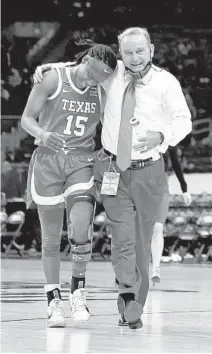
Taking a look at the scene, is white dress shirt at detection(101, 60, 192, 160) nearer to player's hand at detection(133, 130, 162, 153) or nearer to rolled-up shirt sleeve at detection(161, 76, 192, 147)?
rolled-up shirt sleeve at detection(161, 76, 192, 147)

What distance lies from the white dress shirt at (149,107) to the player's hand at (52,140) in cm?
23

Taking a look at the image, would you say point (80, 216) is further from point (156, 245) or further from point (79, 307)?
point (156, 245)

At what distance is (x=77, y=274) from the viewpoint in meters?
5.11

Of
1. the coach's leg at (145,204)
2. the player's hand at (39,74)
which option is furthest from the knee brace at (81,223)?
the player's hand at (39,74)

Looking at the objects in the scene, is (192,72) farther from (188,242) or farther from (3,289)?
(3,289)

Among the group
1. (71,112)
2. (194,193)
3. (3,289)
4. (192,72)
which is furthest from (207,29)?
(71,112)

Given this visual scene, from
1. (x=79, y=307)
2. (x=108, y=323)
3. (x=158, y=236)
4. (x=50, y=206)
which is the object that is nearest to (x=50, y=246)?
(x=50, y=206)

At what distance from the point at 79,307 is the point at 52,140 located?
867 mm

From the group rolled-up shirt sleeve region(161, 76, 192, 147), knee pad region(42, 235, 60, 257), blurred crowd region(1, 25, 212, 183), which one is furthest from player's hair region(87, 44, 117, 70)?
Answer: blurred crowd region(1, 25, 212, 183)

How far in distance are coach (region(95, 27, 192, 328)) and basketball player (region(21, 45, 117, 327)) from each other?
0.15 meters

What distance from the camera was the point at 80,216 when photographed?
16.2 feet

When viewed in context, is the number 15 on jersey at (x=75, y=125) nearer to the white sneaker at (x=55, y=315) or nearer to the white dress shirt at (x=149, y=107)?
the white dress shirt at (x=149, y=107)

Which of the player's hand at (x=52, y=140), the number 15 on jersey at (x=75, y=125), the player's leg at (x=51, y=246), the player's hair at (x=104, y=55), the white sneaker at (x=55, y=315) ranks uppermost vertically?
the player's hair at (x=104, y=55)

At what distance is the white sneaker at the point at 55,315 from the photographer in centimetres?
484
